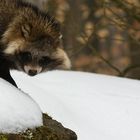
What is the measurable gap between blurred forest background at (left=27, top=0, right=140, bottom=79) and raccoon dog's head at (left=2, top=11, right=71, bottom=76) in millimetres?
3169

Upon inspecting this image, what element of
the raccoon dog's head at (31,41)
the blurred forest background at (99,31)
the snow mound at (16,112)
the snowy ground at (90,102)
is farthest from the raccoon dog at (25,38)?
the blurred forest background at (99,31)

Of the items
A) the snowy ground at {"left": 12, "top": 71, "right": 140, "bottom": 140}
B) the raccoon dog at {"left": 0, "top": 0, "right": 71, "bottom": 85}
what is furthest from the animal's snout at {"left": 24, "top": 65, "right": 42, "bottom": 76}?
the snowy ground at {"left": 12, "top": 71, "right": 140, "bottom": 140}

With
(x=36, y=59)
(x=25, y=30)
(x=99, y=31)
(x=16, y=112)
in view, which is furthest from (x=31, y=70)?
(x=99, y=31)

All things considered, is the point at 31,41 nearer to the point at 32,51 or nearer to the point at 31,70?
the point at 32,51

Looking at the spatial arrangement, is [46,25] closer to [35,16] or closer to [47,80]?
[35,16]

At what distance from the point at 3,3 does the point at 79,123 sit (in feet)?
5.29

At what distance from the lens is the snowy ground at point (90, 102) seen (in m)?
6.39

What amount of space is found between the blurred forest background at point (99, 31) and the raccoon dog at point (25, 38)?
3.20 m

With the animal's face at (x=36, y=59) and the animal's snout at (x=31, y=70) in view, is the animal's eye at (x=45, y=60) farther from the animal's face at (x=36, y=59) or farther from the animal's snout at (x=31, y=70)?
the animal's snout at (x=31, y=70)

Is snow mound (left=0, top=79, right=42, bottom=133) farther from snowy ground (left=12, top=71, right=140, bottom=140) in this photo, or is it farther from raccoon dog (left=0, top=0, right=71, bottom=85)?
snowy ground (left=12, top=71, right=140, bottom=140)

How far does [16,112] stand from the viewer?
182 inches

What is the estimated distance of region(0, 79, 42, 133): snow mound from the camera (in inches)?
177

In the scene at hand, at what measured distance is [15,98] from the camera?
4754 millimetres

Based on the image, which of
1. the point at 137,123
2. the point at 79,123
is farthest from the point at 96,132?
the point at 137,123
